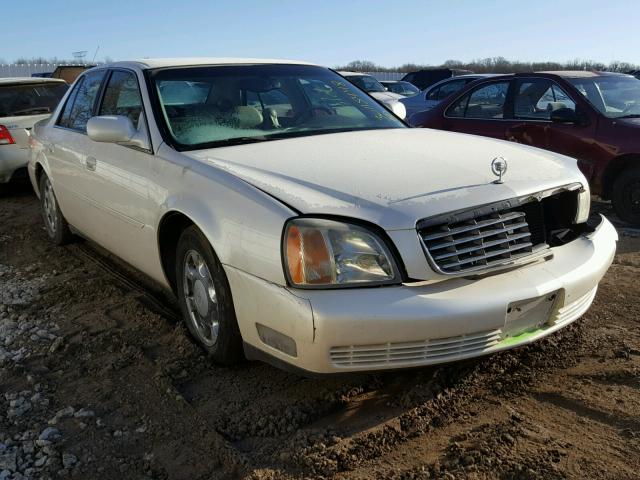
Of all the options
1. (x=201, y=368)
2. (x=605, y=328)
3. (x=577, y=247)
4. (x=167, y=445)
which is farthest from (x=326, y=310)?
(x=605, y=328)

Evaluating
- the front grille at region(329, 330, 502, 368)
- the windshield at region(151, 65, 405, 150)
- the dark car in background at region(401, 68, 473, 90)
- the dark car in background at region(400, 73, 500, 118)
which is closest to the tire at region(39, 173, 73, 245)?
the windshield at region(151, 65, 405, 150)

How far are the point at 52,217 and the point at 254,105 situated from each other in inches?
109

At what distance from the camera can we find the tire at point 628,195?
597 centimetres

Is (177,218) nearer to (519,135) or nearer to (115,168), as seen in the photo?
(115,168)

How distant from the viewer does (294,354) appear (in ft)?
8.62

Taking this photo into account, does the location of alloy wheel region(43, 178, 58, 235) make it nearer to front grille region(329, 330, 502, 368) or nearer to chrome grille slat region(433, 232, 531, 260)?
front grille region(329, 330, 502, 368)

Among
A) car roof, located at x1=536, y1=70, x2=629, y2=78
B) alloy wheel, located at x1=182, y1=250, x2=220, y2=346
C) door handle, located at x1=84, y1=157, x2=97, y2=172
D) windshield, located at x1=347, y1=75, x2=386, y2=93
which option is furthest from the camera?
windshield, located at x1=347, y1=75, x2=386, y2=93

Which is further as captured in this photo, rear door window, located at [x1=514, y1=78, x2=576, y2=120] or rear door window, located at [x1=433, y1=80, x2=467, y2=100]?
rear door window, located at [x1=433, y1=80, x2=467, y2=100]

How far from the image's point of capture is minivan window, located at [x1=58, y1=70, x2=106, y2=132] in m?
4.73

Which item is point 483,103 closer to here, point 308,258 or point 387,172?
point 387,172

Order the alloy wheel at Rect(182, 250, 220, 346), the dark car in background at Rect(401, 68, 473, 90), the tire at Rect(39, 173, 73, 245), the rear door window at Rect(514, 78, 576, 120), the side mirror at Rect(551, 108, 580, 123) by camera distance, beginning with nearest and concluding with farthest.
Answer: the alloy wheel at Rect(182, 250, 220, 346) < the tire at Rect(39, 173, 73, 245) < the side mirror at Rect(551, 108, 580, 123) < the rear door window at Rect(514, 78, 576, 120) < the dark car in background at Rect(401, 68, 473, 90)

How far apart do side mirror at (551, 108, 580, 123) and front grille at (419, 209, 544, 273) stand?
12.7ft

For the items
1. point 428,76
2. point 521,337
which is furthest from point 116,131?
point 428,76

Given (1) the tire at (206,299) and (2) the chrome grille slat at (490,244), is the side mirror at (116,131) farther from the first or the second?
(2) the chrome grille slat at (490,244)
